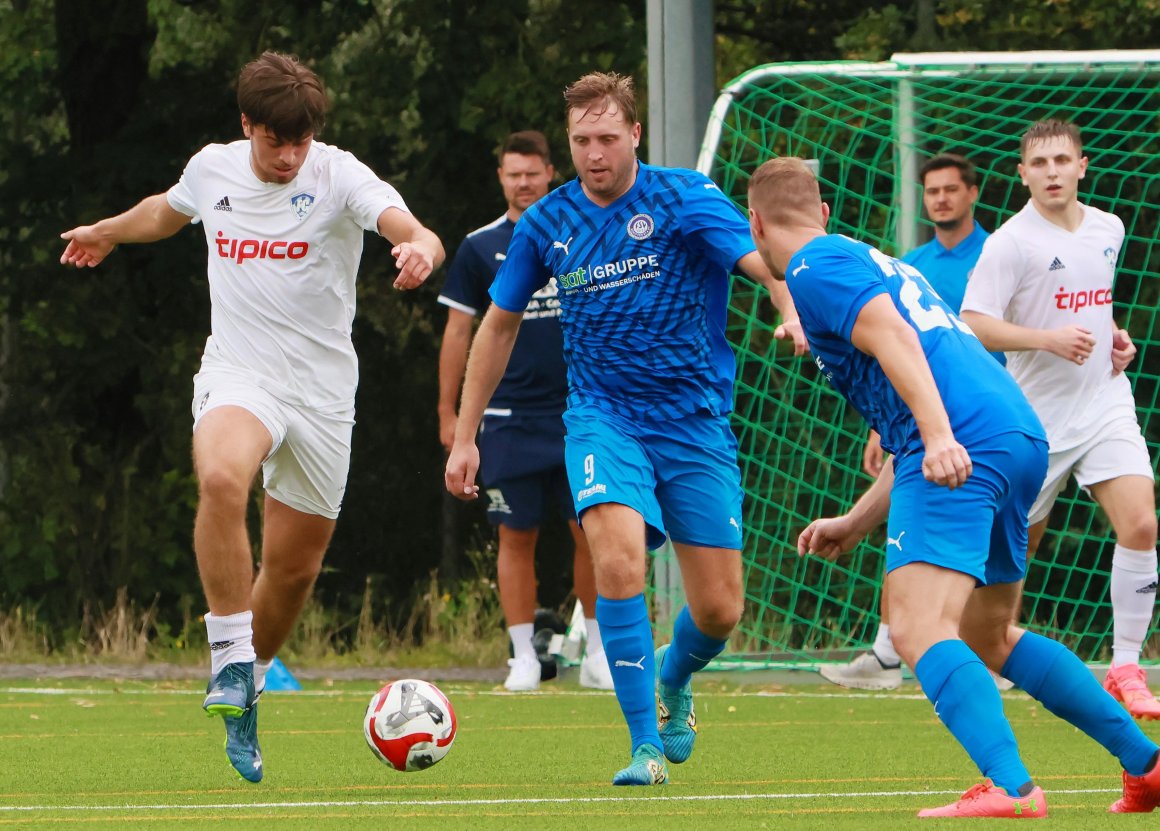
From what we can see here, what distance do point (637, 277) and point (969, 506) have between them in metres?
1.82

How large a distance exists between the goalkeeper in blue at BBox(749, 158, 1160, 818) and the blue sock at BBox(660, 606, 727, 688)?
143 cm

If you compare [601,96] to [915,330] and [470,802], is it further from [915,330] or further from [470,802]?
[470,802]

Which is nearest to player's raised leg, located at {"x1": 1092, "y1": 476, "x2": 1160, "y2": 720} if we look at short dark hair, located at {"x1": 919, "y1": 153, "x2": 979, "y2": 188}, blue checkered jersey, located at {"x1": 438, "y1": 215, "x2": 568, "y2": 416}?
short dark hair, located at {"x1": 919, "y1": 153, "x2": 979, "y2": 188}

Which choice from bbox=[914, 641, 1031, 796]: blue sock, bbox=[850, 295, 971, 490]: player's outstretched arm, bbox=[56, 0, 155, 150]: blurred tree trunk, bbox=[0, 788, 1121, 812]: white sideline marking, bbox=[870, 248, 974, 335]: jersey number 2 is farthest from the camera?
bbox=[56, 0, 155, 150]: blurred tree trunk

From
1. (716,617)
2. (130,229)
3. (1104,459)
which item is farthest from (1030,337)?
(130,229)

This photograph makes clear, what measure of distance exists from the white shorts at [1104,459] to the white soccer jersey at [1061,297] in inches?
1.6

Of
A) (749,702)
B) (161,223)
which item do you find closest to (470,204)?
(749,702)

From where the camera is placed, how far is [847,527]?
5520mm

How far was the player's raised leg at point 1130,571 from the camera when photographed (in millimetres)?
8500

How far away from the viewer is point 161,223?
23.5 feet

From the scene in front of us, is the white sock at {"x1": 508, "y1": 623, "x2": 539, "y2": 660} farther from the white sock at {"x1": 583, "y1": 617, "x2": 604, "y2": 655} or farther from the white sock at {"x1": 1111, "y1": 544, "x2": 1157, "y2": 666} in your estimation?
the white sock at {"x1": 1111, "y1": 544, "x2": 1157, "y2": 666}

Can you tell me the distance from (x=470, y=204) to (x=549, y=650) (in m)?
6.25

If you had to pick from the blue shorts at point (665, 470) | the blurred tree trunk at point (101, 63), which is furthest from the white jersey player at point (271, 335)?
the blurred tree trunk at point (101, 63)

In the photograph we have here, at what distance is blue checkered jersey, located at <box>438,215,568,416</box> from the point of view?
34.1ft
